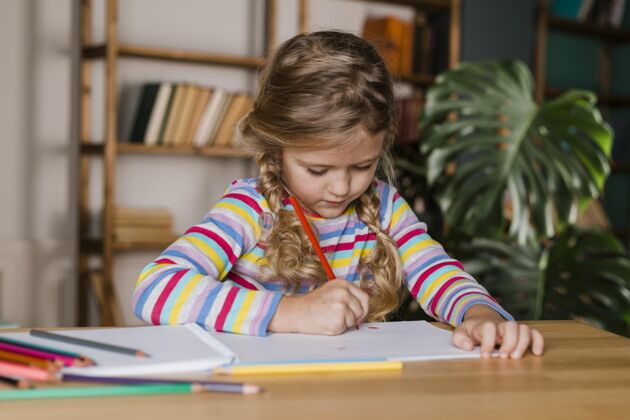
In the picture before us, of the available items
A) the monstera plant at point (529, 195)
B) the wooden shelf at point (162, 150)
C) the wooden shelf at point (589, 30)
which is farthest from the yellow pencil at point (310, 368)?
the wooden shelf at point (589, 30)

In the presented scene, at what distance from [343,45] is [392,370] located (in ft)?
2.16

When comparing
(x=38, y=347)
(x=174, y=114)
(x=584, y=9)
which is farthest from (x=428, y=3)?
(x=38, y=347)

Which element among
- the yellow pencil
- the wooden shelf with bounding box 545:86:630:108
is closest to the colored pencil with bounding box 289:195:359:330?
the yellow pencil

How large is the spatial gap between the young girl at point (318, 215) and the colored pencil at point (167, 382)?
0.33 m

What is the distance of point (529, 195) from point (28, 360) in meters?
1.71

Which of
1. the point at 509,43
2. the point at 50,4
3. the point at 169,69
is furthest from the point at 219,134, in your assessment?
the point at 509,43

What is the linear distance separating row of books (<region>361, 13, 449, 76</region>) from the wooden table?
2.89 meters

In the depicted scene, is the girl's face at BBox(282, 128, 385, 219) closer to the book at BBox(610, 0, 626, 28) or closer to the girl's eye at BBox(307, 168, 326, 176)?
the girl's eye at BBox(307, 168, 326, 176)

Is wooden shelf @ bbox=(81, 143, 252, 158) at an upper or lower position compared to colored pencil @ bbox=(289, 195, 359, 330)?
lower

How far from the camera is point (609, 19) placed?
439 cm

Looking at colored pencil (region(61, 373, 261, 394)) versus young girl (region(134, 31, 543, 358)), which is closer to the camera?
colored pencil (region(61, 373, 261, 394))

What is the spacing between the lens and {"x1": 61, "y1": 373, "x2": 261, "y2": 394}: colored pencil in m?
0.67

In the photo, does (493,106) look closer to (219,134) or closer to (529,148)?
(529,148)

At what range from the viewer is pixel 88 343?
2.67 ft
